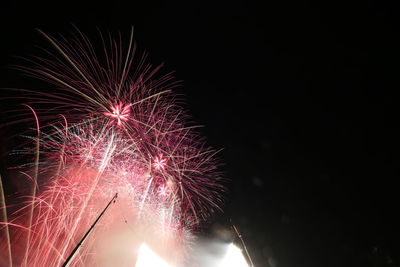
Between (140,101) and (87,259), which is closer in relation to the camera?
(140,101)

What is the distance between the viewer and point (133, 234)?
17078mm

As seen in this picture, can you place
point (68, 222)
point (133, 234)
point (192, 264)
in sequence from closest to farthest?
point (68, 222) < point (192, 264) < point (133, 234)

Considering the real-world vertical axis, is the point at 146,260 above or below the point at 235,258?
below

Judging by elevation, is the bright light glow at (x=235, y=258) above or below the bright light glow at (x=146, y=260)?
above

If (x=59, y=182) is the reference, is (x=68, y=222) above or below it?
below

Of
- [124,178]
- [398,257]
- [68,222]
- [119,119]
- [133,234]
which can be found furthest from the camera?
[398,257]

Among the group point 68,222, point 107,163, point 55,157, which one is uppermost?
point 107,163

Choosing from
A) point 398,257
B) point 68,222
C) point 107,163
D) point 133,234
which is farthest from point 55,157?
point 398,257

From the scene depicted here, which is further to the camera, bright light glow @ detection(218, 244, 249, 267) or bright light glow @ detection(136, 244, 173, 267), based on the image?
bright light glow @ detection(136, 244, 173, 267)

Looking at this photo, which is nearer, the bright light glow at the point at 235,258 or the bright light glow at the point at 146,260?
the bright light glow at the point at 235,258

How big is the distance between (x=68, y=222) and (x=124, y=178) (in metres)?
3.07

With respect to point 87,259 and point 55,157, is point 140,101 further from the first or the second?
point 87,259

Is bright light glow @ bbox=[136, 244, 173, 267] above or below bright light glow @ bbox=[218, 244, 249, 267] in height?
below

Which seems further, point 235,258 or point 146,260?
point 146,260
